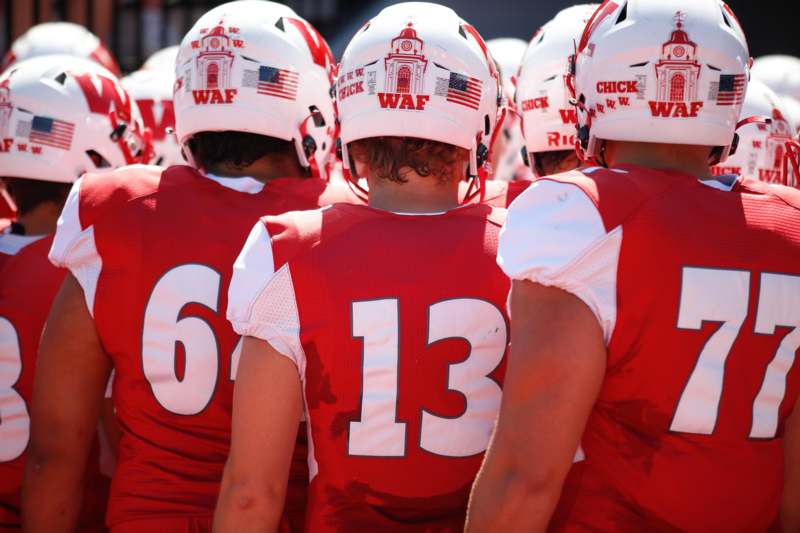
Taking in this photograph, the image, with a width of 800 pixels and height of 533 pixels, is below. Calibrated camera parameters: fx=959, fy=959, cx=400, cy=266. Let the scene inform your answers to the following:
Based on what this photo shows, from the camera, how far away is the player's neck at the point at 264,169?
9.21 feet

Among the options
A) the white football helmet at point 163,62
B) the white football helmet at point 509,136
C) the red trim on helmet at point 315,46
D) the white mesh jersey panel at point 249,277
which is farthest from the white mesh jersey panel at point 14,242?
the white football helmet at point 163,62

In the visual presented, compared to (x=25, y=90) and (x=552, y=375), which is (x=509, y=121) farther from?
(x=552, y=375)

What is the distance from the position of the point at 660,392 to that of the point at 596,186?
0.44 m

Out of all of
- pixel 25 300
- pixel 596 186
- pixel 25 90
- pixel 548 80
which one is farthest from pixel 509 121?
pixel 596 186

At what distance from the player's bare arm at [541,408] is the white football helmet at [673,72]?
52cm

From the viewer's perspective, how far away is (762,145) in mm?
3738

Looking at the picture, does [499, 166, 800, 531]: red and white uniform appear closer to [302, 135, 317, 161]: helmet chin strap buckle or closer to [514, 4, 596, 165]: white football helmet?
[302, 135, 317, 161]: helmet chin strap buckle

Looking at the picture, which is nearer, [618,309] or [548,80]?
[618,309]

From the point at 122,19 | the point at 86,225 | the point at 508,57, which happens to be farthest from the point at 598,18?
the point at 122,19

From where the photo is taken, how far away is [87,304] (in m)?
2.53

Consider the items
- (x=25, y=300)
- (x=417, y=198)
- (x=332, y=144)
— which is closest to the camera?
(x=417, y=198)

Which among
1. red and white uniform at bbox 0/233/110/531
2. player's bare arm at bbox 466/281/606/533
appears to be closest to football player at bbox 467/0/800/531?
player's bare arm at bbox 466/281/606/533

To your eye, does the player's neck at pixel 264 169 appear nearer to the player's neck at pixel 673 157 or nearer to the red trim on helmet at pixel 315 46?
the red trim on helmet at pixel 315 46

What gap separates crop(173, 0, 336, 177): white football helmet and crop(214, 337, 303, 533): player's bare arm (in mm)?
940
